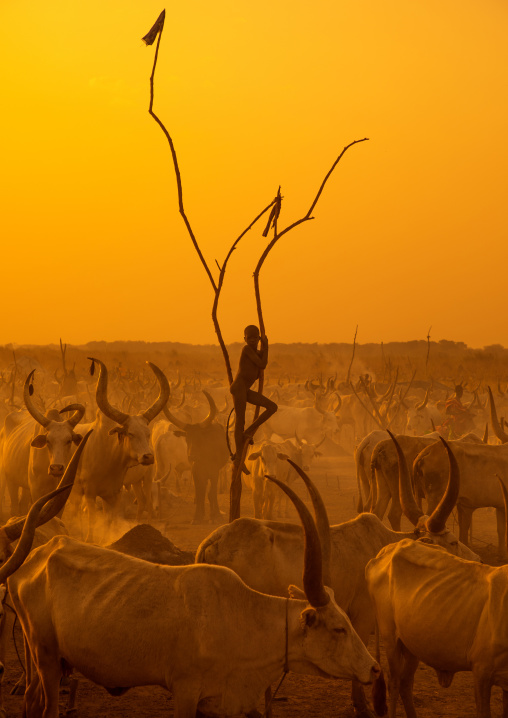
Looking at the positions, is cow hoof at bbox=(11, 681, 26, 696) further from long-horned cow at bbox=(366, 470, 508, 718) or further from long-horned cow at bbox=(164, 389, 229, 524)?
long-horned cow at bbox=(164, 389, 229, 524)

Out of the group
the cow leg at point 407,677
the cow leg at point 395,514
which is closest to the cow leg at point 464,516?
the cow leg at point 395,514

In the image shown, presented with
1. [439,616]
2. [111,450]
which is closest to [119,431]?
[111,450]

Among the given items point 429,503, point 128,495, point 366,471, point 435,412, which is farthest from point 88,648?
point 435,412

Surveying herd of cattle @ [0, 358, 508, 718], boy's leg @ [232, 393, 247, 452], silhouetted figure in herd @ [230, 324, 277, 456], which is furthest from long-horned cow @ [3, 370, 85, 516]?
herd of cattle @ [0, 358, 508, 718]

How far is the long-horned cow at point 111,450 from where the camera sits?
41.6 feet

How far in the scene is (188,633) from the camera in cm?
618

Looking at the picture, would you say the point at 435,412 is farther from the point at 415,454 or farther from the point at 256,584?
the point at 256,584

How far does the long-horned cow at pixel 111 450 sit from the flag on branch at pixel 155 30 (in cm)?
455

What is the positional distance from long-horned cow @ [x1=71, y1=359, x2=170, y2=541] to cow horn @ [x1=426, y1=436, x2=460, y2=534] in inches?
194

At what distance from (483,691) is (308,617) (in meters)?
1.57

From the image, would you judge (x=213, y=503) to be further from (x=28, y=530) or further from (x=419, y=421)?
(x=28, y=530)

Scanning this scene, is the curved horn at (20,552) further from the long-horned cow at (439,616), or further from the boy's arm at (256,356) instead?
the boy's arm at (256,356)

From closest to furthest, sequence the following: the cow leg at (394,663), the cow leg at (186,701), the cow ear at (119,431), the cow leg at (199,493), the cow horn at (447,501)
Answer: the cow leg at (186,701) < the cow leg at (394,663) < the cow horn at (447,501) < the cow ear at (119,431) < the cow leg at (199,493)

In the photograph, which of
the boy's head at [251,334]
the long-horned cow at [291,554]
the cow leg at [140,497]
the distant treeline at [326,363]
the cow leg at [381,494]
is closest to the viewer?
the long-horned cow at [291,554]
